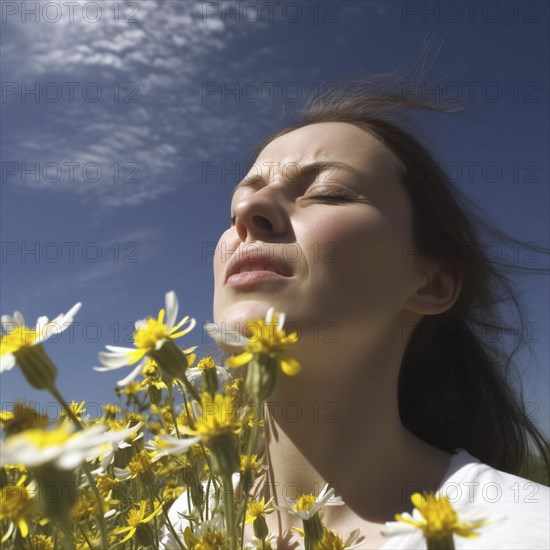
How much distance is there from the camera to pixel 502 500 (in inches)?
46.1

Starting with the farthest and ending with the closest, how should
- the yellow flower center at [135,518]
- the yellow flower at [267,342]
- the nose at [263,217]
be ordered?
1. the nose at [263,217]
2. the yellow flower center at [135,518]
3. the yellow flower at [267,342]

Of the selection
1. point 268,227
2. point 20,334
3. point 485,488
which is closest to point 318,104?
point 268,227

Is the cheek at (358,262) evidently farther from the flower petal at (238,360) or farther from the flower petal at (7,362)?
the flower petal at (7,362)

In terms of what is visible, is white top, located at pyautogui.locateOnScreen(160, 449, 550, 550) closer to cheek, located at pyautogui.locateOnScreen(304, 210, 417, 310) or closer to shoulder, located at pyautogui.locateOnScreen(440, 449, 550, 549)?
shoulder, located at pyautogui.locateOnScreen(440, 449, 550, 549)

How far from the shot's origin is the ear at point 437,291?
1.52 m

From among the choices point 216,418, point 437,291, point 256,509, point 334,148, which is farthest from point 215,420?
point 437,291

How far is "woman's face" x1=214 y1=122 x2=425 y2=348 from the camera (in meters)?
1.19

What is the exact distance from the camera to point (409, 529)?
64 cm

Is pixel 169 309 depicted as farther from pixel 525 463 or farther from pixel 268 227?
pixel 525 463

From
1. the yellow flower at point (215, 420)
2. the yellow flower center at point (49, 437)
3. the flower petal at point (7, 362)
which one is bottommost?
the yellow flower at point (215, 420)

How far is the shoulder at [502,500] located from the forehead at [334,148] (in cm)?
78

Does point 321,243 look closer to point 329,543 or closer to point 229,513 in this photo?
point 329,543

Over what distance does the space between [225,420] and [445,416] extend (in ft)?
4.37

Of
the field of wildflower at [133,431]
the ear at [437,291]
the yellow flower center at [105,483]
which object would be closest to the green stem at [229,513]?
the field of wildflower at [133,431]
